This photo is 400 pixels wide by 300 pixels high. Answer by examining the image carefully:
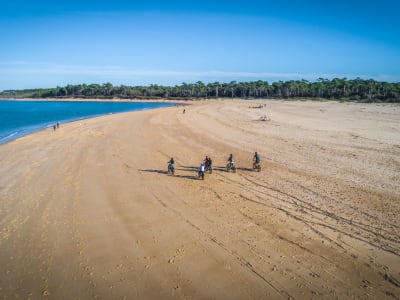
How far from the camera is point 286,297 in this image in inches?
342

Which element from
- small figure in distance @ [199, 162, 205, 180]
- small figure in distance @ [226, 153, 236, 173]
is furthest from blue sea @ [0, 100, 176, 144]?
small figure in distance @ [226, 153, 236, 173]

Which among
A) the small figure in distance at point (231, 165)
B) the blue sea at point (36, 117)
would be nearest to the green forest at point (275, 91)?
the blue sea at point (36, 117)

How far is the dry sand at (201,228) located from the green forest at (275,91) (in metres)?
88.2

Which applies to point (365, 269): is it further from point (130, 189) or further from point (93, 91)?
point (93, 91)

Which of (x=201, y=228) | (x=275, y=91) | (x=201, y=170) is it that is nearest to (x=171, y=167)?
(x=201, y=170)

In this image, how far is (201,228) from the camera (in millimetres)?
12641

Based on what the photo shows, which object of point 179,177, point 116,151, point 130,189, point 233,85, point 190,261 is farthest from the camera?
point 233,85

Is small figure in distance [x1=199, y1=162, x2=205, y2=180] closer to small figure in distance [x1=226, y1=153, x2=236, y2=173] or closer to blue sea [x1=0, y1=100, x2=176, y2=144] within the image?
small figure in distance [x1=226, y1=153, x2=236, y2=173]

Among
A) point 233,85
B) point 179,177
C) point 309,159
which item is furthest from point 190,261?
point 233,85

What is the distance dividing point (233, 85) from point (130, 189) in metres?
153

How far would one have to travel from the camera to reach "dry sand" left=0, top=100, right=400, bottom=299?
923 centimetres

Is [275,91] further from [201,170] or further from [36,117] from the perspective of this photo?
[201,170]

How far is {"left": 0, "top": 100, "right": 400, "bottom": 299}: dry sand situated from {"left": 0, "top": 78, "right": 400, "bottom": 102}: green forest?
289ft

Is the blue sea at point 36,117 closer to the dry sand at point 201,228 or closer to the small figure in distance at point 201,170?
the dry sand at point 201,228
